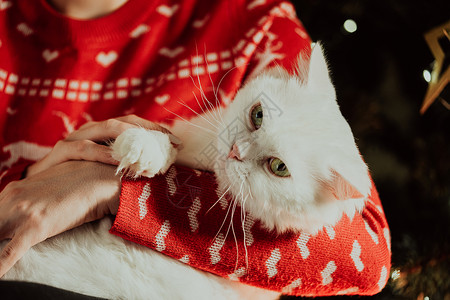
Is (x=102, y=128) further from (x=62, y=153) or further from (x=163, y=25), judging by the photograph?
(x=163, y=25)

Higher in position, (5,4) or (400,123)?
(5,4)

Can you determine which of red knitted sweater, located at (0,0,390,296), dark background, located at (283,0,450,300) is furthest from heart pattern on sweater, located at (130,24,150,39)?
dark background, located at (283,0,450,300)

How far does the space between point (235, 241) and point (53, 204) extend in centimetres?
35

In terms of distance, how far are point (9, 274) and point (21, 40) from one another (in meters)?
0.63

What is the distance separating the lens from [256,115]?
2.22ft

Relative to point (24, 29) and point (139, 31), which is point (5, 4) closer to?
point (24, 29)

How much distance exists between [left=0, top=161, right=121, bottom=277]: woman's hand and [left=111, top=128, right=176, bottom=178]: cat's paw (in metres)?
0.06

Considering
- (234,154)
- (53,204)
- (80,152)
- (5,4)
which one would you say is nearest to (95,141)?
(80,152)

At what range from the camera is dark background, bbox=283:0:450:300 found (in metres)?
0.95

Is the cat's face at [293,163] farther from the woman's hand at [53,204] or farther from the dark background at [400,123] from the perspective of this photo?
the dark background at [400,123]

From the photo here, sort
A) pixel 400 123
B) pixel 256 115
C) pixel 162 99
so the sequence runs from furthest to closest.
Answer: pixel 400 123
pixel 162 99
pixel 256 115

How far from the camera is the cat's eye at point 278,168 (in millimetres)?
634

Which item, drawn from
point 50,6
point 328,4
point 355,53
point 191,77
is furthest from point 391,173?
point 50,6

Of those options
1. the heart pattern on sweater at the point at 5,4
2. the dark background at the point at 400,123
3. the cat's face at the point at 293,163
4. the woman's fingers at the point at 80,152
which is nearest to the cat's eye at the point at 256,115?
the cat's face at the point at 293,163
